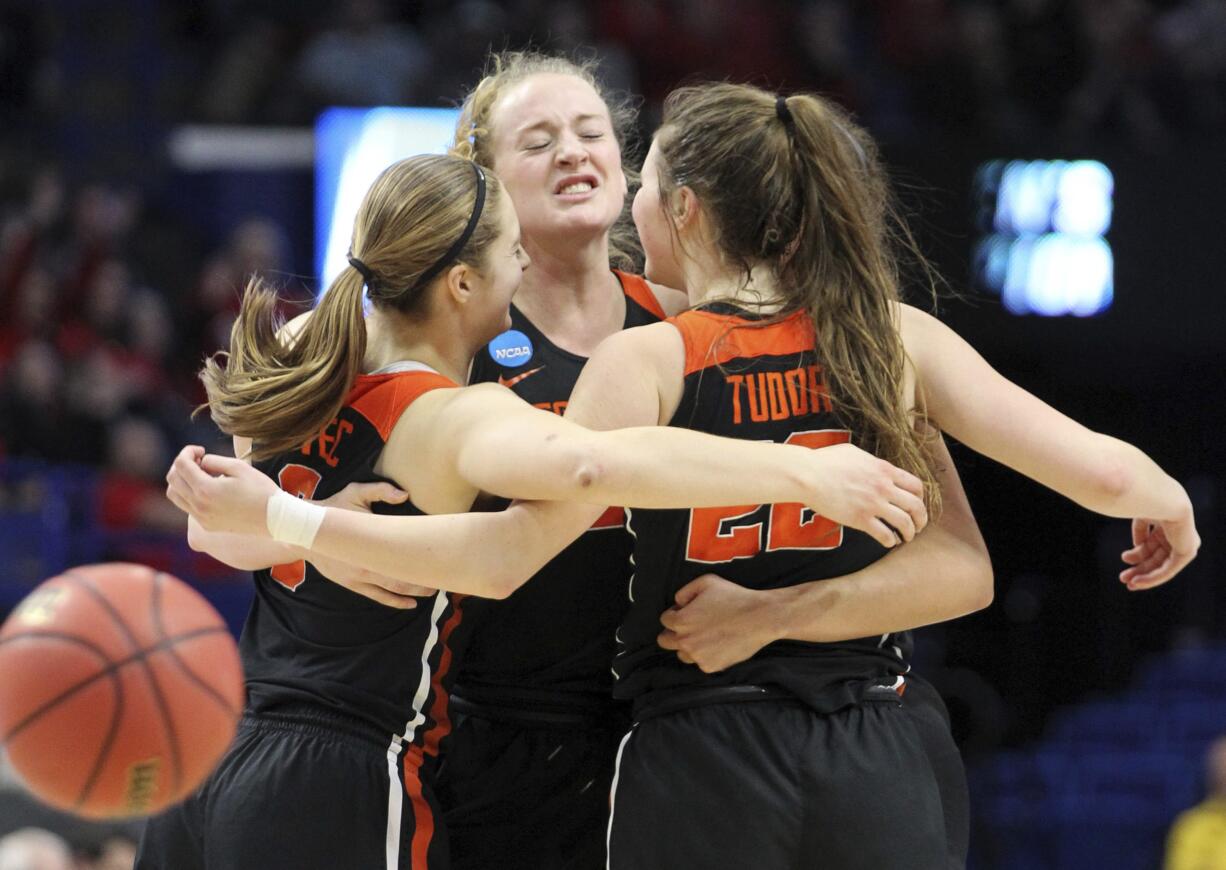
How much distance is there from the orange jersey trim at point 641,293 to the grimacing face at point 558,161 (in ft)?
0.55

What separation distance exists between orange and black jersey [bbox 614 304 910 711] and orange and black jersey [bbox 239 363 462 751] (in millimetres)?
516

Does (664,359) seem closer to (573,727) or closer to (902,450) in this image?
(902,450)

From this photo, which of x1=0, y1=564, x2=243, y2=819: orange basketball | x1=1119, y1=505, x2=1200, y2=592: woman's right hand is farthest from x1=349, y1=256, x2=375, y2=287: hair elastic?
x1=1119, y1=505, x2=1200, y2=592: woman's right hand

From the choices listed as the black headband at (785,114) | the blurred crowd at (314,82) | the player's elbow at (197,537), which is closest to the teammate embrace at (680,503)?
the black headband at (785,114)

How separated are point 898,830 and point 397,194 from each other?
1781 mm

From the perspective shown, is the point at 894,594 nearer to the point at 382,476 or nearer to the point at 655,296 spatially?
the point at 382,476

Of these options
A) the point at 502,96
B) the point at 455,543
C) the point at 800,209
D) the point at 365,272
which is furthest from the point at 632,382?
the point at 502,96

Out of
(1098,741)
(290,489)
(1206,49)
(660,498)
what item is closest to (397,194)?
(290,489)

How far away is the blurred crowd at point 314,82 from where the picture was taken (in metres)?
12.7

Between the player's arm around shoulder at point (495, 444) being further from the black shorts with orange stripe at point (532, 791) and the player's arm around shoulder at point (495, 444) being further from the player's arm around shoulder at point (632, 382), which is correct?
the black shorts with orange stripe at point (532, 791)

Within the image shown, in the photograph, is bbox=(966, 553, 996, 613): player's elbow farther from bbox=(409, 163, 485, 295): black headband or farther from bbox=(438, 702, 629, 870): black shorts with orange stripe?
bbox=(409, 163, 485, 295): black headband

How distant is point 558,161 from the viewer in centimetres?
465

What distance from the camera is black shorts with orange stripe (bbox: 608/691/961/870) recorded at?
359 centimetres

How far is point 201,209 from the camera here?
14.3 metres
